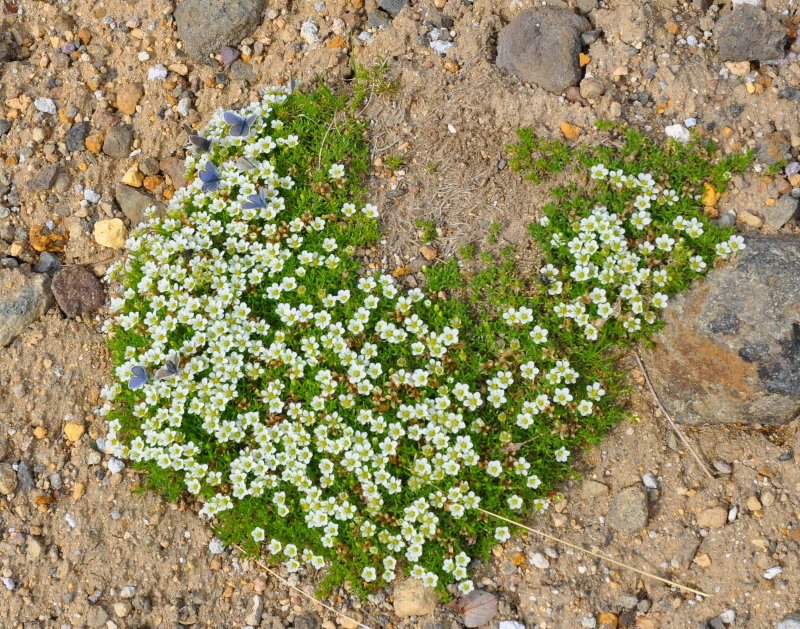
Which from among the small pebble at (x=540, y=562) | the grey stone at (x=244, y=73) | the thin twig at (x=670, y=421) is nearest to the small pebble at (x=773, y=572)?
the thin twig at (x=670, y=421)

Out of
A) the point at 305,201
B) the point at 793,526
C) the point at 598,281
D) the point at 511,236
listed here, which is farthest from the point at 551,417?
the point at 305,201

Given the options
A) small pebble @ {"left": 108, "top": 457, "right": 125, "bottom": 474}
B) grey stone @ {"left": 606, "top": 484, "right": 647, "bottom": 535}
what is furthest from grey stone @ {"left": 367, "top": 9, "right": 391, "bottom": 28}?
Answer: grey stone @ {"left": 606, "top": 484, "right": 647, "bottom": 535}

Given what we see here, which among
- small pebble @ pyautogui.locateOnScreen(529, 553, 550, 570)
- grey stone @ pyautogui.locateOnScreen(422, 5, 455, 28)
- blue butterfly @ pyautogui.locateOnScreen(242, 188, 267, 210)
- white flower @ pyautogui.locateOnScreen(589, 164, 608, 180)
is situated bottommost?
small pebble @ pyautogui.locateOnScreen(529, 553, 550, 570)

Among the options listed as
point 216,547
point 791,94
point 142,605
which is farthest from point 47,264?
point 791,94

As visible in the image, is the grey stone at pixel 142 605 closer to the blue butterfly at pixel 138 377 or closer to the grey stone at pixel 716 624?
the blue butterfly at pixel 138 377

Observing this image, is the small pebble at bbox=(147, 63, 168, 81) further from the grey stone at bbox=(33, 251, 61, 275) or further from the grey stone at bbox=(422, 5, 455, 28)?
the grey stone at bbox=(422, 5, 455, 28)

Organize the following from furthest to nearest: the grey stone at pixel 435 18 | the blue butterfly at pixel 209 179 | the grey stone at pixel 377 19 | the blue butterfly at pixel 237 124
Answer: the grey stone at pixel 377 19 → the grey stone at pixel 435 18 → the blue butterfly at pixel 209 179 → the blue butterfly at pixel 237 124
